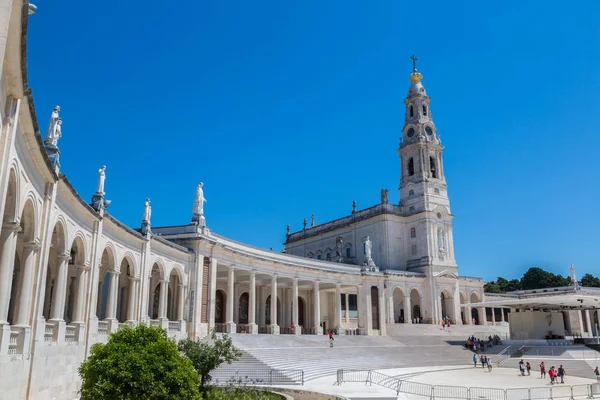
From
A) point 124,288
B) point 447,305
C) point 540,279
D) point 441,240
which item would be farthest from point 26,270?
point 540,279

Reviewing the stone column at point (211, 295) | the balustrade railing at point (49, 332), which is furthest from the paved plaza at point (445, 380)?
the balustrade railing at point (49, 332)

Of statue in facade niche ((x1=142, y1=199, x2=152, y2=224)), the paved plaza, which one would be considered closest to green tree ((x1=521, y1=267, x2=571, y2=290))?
the paved plaza

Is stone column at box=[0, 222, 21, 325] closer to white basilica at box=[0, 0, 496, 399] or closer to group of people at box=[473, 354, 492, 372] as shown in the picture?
white basilica at box=[0, 0, 496, 399]

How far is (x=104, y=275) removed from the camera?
31.3 meters

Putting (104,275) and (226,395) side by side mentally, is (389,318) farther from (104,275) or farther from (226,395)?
(226,395)

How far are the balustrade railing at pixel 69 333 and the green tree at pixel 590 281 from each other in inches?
4362

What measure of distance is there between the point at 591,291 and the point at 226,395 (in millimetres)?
83345

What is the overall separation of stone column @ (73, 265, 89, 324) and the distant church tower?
53.2 m

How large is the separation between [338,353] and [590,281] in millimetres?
91233

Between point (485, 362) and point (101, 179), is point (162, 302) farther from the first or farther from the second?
point (485, 362)

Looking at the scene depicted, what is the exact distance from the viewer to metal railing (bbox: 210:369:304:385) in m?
27.2

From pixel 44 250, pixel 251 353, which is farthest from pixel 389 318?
pixel 44 250

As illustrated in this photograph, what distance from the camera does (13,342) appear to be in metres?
15.3

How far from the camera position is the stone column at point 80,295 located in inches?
858
